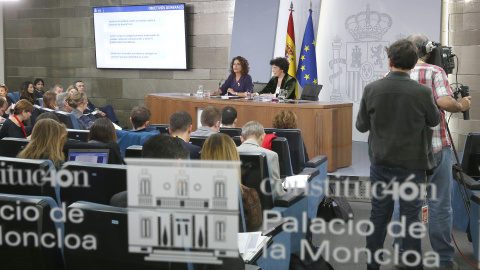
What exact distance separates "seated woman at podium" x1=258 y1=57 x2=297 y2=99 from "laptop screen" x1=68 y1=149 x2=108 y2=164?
133 inches

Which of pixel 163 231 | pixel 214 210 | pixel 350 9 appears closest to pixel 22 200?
pixel 163 231

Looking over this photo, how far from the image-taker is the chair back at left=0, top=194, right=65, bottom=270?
6.12 feet

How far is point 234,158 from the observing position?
2.02 meters

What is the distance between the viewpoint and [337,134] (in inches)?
218

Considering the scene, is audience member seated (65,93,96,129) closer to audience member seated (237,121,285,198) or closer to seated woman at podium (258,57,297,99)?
seated woman at podium (258,57,297,99)

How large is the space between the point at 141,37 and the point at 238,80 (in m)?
3.05

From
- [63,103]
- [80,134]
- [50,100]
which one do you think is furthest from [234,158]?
[50,100]

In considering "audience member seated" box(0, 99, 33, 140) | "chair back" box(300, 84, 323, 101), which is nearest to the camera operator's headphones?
"audience member seated" box(0, 99, 33, 140)

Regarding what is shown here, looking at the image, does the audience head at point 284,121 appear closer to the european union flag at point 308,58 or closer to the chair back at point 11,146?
the chair back at point 11,146

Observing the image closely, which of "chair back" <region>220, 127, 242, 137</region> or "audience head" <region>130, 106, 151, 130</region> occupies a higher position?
"audience head" <region>130, 106, 151, 130</region>

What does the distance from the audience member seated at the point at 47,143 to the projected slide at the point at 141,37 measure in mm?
6224

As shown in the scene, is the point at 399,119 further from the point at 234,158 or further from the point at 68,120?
the point at 68,120

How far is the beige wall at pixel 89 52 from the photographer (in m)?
8.88

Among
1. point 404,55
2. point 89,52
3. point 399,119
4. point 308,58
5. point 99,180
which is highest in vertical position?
point 89,52
